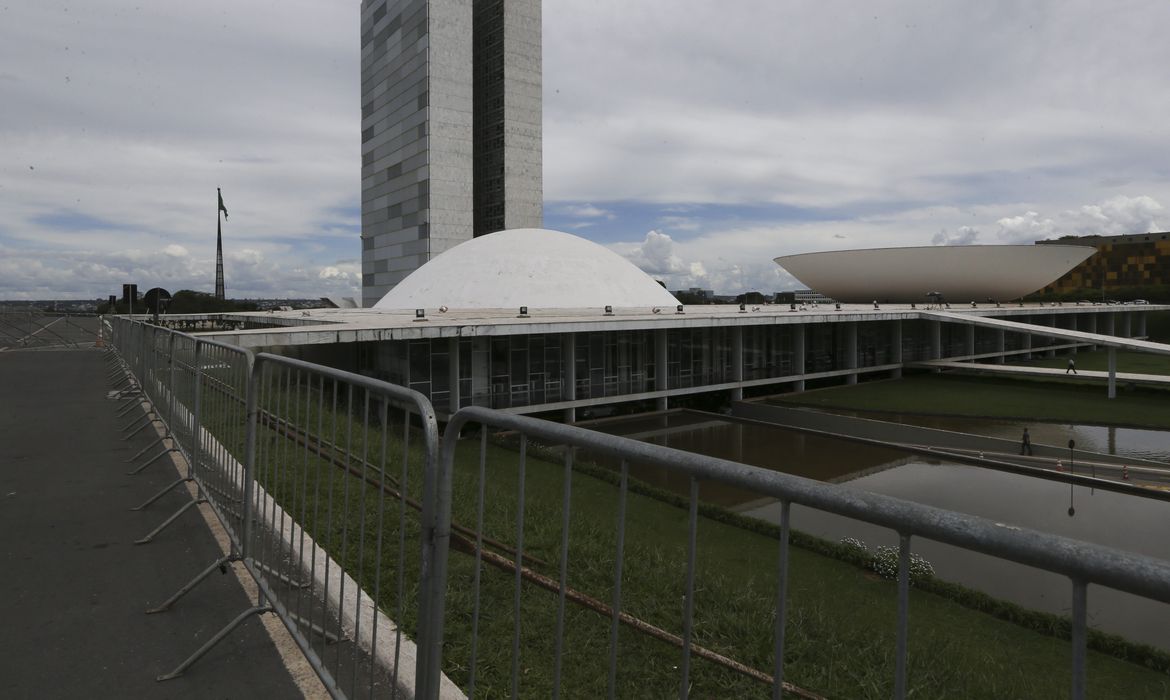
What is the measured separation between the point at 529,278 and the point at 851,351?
1809 centimetres

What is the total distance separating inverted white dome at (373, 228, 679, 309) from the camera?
3594 cm

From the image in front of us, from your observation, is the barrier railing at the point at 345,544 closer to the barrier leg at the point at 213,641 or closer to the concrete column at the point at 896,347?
the barrier leg at the point at 213,641

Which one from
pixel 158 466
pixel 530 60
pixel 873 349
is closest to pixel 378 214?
pixel 530 60

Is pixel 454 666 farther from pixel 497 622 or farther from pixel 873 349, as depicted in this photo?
pixel 873 349

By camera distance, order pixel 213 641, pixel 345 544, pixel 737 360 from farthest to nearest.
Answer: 1. pixel 737 360
2. pixel 213 641
3. pixel 345 544

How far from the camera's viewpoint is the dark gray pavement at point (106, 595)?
380 cm

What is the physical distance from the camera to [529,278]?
1446 inches

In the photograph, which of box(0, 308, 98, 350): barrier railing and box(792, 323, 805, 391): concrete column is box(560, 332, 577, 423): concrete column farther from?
box(0, 308, 98, 350): barrier railing

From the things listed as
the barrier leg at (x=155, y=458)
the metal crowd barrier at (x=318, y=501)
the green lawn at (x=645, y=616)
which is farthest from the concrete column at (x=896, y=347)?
the barrier leg at (x=155, y=458)

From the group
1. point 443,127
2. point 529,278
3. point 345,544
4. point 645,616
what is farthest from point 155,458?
point 443,127

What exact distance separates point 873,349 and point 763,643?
37234 mm

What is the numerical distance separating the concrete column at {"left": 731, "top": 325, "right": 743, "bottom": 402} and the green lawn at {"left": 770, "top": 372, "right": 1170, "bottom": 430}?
75.6 inches

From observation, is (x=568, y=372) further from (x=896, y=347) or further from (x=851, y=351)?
(x=896, y=347)

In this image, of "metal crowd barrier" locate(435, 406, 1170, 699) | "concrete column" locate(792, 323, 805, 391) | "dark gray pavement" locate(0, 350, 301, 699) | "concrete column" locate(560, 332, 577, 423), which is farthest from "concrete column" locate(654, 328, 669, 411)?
"metal crowd barrier" locate(435, 406, 1170, 699)
